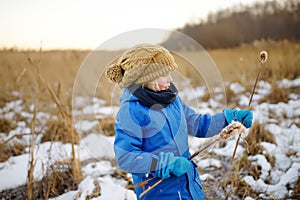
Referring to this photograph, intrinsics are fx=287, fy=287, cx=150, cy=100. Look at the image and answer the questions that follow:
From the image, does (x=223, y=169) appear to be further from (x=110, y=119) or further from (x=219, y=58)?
(x=219, y=58)

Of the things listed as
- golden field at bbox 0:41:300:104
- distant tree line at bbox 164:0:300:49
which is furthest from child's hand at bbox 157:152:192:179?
distant tree line at bbox 164:0:300:49

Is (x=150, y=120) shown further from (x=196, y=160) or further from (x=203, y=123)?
(x=196, y=160)

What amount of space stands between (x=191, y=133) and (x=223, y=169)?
1.05m

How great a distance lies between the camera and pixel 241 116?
1298mm

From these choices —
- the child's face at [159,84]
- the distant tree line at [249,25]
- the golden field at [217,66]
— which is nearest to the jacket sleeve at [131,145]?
the child's face at [159,84]

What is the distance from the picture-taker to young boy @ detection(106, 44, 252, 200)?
3.70 feet

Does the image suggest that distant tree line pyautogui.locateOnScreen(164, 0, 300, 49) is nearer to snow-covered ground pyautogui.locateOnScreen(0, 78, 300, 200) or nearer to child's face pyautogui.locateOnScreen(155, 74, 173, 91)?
snow-covered ground pyautogui.locateOnScreen(0, 78, 300, 200)

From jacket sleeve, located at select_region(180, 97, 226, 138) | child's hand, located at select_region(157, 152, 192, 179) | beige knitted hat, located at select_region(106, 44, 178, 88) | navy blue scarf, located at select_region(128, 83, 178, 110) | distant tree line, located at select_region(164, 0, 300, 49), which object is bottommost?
child's hand, located at select_region(157, 152, 192, 179)

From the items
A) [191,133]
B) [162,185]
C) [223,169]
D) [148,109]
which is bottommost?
[223,169]

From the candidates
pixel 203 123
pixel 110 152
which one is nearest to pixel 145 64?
pixel 203 123

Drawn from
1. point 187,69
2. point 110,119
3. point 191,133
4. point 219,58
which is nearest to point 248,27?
point 219,58

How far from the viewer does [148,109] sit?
1190 mm

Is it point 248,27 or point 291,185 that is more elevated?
point 248,27

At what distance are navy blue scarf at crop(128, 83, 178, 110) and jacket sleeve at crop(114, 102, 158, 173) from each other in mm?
49
